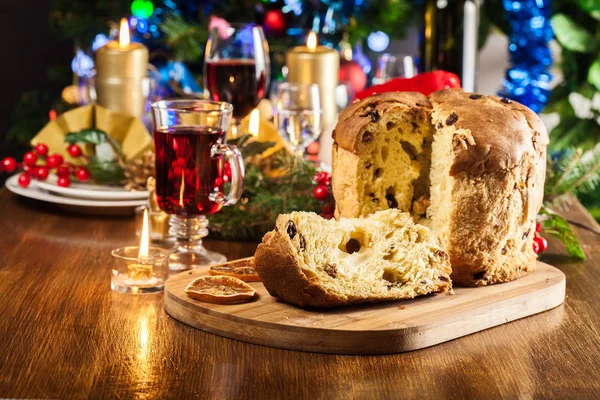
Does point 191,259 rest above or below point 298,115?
below

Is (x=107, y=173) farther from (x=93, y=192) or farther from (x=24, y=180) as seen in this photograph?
(x=24, y=180)

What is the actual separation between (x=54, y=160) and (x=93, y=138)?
4.5 inches

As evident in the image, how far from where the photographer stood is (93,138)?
2.34m

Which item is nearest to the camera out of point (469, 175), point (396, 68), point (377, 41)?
point (469, 175)

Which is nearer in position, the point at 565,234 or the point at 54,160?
the point at 565,234

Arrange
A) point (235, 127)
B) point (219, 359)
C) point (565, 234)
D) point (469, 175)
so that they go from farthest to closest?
point (235, 127)
point (565, 234)
point (469, 175)
point (219, 359)

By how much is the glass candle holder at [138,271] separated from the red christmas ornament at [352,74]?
7.10 feet

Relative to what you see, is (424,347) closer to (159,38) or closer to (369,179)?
(369,179)

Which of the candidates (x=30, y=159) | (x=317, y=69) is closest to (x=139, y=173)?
(x=30, y=159)

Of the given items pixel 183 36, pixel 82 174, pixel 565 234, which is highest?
pixel 183 36

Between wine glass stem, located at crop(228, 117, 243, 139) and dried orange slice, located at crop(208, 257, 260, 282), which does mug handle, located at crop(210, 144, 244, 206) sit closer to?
dried orange slice, located at crop(208, 257, 260, 282)

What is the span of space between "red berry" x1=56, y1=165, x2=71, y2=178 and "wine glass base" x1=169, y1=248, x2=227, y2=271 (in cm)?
55

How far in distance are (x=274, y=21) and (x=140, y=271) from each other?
7.32 feet

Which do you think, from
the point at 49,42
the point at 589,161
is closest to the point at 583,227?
the point at 589,161
